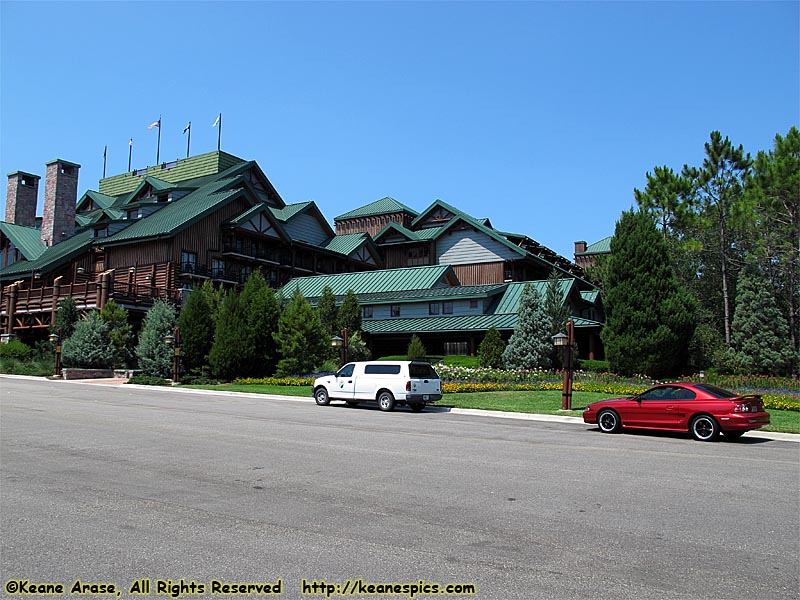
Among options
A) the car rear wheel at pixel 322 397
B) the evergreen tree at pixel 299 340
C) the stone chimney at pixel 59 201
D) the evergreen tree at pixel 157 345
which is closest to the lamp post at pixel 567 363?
the car rear wheel at pixel 322 397

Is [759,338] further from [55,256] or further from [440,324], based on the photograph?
[55,256]

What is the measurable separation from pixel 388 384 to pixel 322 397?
10.7 feet

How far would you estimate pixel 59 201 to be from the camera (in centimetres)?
5850

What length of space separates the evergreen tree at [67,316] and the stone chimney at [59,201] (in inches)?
696

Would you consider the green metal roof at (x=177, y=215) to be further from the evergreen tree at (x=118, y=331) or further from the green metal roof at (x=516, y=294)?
the green metal roof at (x=516, y=294)

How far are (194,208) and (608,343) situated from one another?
114 ft

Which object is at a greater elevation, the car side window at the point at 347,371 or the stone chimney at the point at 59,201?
the stone chimney at the point at 59,201

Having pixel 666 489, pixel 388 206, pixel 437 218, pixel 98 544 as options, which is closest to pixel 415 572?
pixel 98 544

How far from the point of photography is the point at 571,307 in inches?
1801

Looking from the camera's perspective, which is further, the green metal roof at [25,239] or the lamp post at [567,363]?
the green metal roof at [25,239]

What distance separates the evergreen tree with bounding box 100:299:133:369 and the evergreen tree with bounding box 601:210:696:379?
93.5ft

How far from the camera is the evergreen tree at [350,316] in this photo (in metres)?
42.0

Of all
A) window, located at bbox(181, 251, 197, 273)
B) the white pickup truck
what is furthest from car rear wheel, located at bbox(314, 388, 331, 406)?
window, located at bbox(181, 251, 197, 273)

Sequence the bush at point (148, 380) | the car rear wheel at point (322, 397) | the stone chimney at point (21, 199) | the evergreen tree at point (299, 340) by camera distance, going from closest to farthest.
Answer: the car rear wheel at point (322, 397), the bush at point (148, 380), the evergreen tree at point (299, 340), the stone chimney at point (21, 199)
